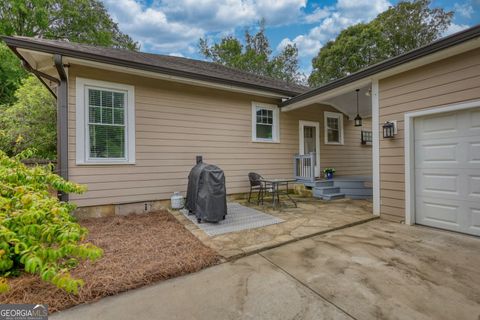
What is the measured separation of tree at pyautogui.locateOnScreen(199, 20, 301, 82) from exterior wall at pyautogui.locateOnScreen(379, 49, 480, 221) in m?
16.4

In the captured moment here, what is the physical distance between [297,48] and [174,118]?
18828mm

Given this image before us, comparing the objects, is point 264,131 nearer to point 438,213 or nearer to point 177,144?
point 177,144

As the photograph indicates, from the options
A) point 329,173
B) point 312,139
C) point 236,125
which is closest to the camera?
point 236,125

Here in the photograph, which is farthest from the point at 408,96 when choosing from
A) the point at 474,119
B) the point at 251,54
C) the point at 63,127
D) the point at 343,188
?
the point at 251,54

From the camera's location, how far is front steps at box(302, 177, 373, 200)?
20.8ft

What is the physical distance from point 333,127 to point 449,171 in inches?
187

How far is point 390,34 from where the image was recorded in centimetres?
1559

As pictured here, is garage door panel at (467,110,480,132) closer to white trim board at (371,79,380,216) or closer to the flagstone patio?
white trim board at (371,79,380,216)

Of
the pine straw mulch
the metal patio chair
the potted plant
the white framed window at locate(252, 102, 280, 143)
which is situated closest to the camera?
the pine straw mulch

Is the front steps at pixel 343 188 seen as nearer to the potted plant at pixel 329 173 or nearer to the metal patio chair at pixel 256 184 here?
the potted plant at pixel 329 173

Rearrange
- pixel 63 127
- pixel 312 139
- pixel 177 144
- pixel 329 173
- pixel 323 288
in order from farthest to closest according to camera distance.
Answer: pixel 312 139, pixel 329 173, pixel 177 144, pixel 63 127, pixel 323 288

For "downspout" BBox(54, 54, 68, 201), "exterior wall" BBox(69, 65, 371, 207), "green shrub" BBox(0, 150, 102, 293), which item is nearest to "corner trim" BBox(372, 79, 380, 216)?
"exterior wall" BBox(69, 65, 371, 207)

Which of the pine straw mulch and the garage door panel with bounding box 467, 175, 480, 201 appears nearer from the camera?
the pine straw mulch

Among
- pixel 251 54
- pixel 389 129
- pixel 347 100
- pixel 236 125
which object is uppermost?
pixel 251 54
